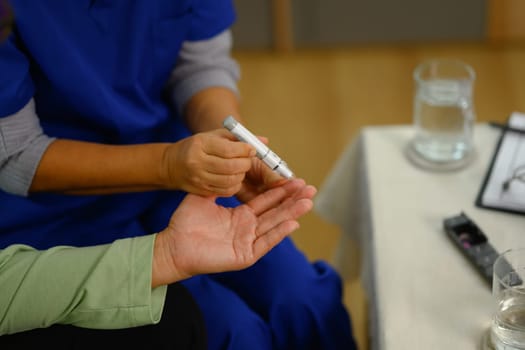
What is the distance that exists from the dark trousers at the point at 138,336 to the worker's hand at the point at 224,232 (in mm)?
63

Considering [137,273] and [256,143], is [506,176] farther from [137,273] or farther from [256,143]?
[137,273]

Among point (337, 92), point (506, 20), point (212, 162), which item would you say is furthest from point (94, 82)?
point (506, 20)

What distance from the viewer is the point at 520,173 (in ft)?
3.61

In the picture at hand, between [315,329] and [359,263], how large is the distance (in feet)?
1.44

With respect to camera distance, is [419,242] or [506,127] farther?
[506,127]

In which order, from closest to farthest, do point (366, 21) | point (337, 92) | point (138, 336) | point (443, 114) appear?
point (138, 336) → point (443, 114) → point (337, 92) → point (366, 21)

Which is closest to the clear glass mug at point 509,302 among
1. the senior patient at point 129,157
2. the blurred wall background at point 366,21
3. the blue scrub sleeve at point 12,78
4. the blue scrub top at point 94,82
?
the senior patient at point 129,157

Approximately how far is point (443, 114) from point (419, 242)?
0.27m

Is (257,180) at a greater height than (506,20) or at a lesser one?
greater

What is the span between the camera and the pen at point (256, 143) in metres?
0.94

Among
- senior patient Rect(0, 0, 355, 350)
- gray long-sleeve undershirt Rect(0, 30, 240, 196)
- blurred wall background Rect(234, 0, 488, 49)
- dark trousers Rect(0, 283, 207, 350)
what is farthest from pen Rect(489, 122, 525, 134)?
blurred wall background Rect(234, 0, 488, 49)

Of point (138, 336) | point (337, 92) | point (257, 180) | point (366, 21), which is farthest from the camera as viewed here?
point (366, 21)

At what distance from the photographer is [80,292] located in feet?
2.86

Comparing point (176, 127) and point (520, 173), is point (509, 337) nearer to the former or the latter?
point (520, 173)
